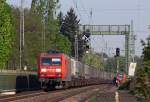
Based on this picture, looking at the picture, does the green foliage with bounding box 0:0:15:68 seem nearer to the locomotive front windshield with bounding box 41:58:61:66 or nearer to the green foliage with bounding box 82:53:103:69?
the locomotive front windshield with bounding box 41:58:61:66

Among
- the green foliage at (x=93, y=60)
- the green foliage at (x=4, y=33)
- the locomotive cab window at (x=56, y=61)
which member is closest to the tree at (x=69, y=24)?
the green foliage at (x=93, y=60)

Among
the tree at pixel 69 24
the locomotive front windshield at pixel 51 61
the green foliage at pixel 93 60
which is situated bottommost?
the locomotive front windshield at pixel 51 61

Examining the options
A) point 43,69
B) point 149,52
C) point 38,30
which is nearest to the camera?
point 149,52

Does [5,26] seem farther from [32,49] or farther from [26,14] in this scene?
[26,14]

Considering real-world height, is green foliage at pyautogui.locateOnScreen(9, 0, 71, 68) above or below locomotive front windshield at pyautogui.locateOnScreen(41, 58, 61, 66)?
above

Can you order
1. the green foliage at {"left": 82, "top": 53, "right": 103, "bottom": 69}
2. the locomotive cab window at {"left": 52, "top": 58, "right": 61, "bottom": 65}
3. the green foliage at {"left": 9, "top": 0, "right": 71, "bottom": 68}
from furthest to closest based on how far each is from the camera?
the green foliage at {"left": 82, "top": 53, "right": 103, "bottom": 69}
the green foliage at {"left": 9, "top": 0, "right": 71, "bottom": 68}
the locomotive cab window at {"left": 52, "top": 58, "right": 61, "bottom": 65}

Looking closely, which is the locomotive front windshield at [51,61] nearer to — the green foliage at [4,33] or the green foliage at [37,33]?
the green foliage at [4,33]

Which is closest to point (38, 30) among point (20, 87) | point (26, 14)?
point (26, 14)

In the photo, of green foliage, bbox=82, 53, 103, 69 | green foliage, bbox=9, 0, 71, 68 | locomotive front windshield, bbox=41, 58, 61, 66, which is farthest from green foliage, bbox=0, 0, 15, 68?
green foliage, bbox=82, 53, 103, 69

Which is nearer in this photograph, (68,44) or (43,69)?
(43,69)

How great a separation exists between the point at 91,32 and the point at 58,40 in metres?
21.9

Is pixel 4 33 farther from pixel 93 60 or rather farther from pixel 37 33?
pixel 93 60

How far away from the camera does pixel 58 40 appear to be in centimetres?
12469

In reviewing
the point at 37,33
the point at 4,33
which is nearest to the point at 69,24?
the point at 37,33
